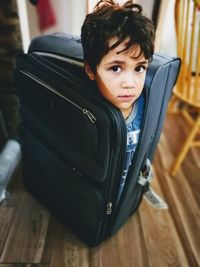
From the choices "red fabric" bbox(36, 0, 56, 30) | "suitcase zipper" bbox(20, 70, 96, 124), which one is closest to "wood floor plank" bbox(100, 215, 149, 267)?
"suitcase zipper" bbox(20, 70, 96, 124)

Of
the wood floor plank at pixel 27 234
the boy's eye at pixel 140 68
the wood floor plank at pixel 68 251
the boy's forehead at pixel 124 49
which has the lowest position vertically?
the wood floor plank at pixel 68 251

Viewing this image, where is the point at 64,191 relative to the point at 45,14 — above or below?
below

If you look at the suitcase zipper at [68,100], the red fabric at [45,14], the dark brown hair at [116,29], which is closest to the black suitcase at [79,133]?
the suitcase zipper at [68,100]

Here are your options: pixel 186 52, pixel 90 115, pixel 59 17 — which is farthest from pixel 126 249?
pixel 59 17

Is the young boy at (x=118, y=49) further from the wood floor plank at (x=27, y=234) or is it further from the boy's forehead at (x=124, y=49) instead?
the wood floor plank at (x=27, y=234)

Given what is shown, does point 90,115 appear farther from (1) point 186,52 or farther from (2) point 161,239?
(1) point 186,52

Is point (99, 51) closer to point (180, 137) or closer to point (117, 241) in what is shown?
point (117, 241)

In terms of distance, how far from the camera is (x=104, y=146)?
674 mm

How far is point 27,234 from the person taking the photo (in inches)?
38.3

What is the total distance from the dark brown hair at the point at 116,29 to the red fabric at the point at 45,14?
25.4 inches

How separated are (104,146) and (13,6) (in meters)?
0.65

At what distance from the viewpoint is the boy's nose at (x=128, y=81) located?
632 mm

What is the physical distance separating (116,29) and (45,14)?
74 centimetres

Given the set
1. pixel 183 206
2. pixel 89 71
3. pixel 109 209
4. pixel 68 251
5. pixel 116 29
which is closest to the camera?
pixel 116 29
